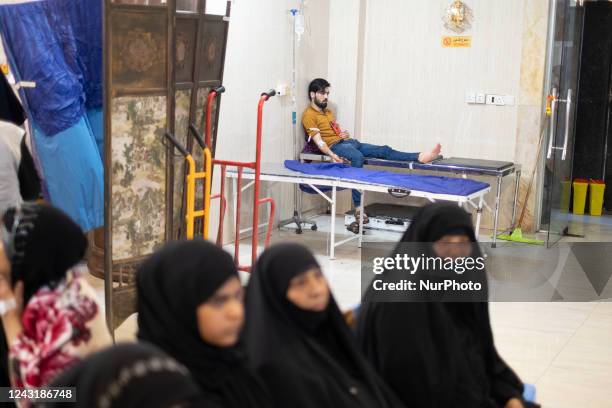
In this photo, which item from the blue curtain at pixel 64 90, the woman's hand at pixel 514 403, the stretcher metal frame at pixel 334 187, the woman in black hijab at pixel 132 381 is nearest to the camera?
the woman in black hijab at pixel 132 381

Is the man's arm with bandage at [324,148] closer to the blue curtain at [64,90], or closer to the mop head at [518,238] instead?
the mop head at [518,238]

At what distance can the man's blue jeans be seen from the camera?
7848 mm

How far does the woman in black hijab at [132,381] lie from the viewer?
134cm

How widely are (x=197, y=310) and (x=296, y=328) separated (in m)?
0.49

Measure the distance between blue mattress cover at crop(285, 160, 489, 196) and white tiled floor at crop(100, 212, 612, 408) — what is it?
711mm

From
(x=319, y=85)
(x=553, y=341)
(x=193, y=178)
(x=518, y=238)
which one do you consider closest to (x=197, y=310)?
(x=193, y=178)

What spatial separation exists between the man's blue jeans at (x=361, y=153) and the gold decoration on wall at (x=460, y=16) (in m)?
1.35

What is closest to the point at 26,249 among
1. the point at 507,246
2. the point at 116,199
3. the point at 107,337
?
the point at 107,337

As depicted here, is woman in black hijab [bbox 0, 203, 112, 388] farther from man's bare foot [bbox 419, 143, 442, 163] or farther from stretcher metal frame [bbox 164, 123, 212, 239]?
man's bare foot [bbox 419, 143, 442, 163]

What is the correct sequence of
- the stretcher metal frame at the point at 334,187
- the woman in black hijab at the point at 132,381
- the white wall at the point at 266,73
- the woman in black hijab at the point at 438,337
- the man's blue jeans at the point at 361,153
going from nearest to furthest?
the woman in black hijab at the point at 132,381, the woman in black hijab at the point at 438,337, the stretcher metal frame at the point at 334,187, the white wall at the point at 266,73, the man's blue jeans at the point at 361,153

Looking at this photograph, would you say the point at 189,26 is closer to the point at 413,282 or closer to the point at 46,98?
the point at 46,98

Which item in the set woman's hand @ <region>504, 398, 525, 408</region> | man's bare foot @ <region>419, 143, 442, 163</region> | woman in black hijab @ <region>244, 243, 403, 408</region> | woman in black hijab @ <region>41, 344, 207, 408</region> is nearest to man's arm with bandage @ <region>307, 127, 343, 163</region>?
man's bare foot @ <region>419, 143, 442, 163</region>

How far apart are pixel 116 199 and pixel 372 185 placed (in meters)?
2.92

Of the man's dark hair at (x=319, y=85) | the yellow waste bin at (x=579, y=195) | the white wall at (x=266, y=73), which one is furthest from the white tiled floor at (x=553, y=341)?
the yellow waste bin at (x=579, y=195)
